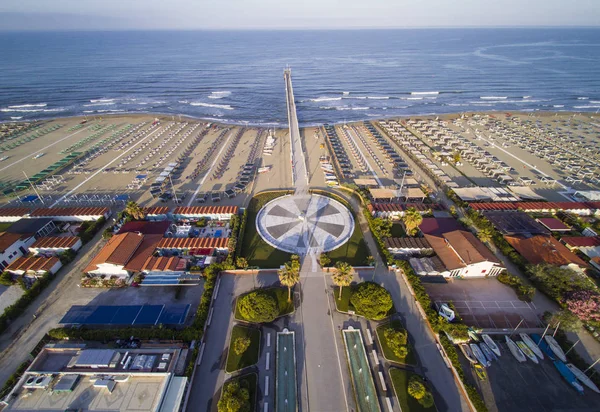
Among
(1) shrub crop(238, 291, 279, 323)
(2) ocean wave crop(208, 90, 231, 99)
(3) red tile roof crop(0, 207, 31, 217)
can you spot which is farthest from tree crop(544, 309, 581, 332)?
(2) ocean wave crop(208, 90, 231, 99)

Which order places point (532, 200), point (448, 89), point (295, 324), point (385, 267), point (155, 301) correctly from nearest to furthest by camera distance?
point (295, 324)
point (155, 301)
point (385, 267)
point (532, 200)
point (448, 89)

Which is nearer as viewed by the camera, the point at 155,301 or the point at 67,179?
the point at 155,301

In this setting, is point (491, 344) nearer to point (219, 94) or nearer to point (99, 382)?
point (99, 382)

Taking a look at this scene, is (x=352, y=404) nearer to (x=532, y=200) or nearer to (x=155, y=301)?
(x=155, y=301)

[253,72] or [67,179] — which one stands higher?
[253,72]

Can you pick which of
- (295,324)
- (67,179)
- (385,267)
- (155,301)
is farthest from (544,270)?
(67,179)

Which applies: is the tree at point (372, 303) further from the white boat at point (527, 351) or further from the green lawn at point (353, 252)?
the white boat at point (527, 351)

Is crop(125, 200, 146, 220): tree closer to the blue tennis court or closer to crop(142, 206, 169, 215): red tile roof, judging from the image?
crop(142, 206, 169, 215): red tile roof
